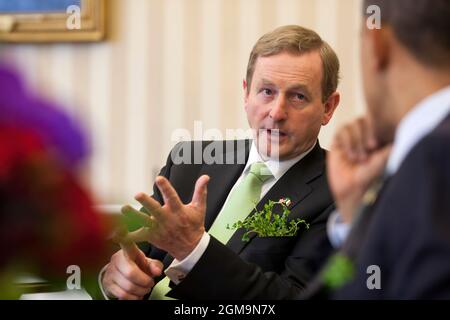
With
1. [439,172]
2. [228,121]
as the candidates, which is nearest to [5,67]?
[439,172]

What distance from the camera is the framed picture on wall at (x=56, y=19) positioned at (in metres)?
1.98

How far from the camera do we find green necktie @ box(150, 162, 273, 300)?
133 centimetres

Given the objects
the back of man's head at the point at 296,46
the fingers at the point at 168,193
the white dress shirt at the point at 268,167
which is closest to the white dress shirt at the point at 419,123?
the fingers at the point at 168,193

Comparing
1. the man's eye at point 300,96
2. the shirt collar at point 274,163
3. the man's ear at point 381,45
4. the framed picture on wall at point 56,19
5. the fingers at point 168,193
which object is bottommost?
the shirt collar at point 274,163

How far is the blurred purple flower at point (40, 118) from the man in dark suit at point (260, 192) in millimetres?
653

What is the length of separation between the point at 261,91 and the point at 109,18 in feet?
2.74

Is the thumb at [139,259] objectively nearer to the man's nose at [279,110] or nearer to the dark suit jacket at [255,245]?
the dark suit jacket at [255,245]

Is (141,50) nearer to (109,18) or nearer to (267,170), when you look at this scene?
(109,18)

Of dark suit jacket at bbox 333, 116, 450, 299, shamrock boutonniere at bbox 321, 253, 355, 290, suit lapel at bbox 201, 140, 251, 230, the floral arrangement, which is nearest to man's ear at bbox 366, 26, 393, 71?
dark suit jacket at bbox 333, 116, 450, 299

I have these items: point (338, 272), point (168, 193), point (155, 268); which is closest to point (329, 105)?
point (155, 268)

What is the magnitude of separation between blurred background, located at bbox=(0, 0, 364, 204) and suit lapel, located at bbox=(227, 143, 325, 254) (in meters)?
0.69

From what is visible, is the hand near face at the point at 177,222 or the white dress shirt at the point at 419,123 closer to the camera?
the white dress shirt at the point at 419,123
